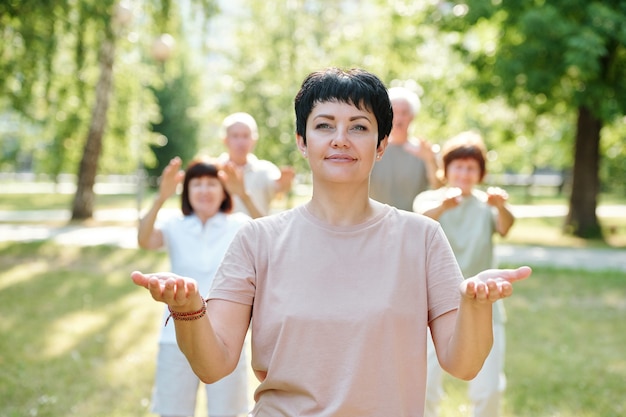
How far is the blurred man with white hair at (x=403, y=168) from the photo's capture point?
5.23 m

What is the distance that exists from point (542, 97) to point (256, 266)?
59.3ft

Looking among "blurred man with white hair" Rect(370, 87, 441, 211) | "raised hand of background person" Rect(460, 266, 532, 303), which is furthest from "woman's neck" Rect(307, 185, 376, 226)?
"blurred man with white hair" Rect(370, 87, 441, 211)

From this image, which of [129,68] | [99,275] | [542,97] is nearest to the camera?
[99,275]

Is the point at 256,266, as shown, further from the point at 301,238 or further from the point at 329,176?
the point at 329,176

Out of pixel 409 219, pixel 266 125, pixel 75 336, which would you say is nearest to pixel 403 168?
pixel 409 219

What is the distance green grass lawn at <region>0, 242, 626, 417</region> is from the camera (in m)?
5.78

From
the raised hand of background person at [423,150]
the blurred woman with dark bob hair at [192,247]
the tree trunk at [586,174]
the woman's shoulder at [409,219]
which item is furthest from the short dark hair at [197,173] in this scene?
the tree trunk at [586,174]

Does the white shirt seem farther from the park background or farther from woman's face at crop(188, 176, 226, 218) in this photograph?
the park background

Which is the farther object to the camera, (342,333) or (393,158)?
(393,158)

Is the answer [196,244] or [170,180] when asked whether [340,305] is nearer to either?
A: [196,244]

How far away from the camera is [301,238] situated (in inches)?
86.7

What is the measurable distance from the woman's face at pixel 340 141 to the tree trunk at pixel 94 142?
17053 mm

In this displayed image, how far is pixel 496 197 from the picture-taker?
449 centimetres

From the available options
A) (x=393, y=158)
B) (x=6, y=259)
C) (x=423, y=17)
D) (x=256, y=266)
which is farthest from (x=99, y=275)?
(x=423, y=17)
